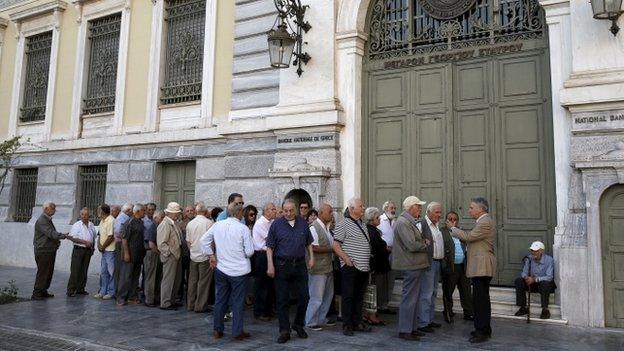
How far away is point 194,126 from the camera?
1236cm

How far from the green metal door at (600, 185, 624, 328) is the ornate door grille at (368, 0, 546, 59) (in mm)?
3037

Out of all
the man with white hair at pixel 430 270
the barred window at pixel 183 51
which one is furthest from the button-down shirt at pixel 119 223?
the man with white hair at pixel 430 270

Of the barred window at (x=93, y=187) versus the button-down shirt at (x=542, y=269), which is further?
the barred window at (x=93, y=187)

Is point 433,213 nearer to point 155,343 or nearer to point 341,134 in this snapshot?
point 341,134

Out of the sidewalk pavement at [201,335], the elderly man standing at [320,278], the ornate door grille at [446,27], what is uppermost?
the ornate door grille at [446,27]

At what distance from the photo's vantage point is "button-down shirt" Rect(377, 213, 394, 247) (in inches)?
325

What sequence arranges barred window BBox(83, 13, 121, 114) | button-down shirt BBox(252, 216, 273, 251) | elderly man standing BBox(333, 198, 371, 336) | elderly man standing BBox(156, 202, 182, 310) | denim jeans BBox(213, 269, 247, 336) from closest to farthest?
1. denim jeans BBox(213, 269, 247, 336)
2. elderly man standing BBox(333, 198, 371, 336)
3. button-down shirt BBox(252, 216, 273, 251)
4. elderly man standing BBox(156, 202, 182, 310)
5. barred window BBox(83, 13, 121, 114)

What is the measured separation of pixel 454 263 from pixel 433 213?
1162 millimetres

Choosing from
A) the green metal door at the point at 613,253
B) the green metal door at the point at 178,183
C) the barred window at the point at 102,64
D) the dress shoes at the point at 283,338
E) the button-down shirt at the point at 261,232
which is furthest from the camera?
the barred window at the point at 102,64

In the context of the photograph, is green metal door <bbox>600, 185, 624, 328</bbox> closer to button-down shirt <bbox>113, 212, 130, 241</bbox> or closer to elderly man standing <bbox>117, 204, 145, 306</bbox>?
elderly man standing <bbox>117, 204, 145, 306</bbox>

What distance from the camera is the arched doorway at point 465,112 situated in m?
8.73

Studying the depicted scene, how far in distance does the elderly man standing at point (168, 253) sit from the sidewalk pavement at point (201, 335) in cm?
29

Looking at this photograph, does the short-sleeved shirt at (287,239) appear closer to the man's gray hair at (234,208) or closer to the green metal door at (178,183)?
the man's gray hair at (234,208)

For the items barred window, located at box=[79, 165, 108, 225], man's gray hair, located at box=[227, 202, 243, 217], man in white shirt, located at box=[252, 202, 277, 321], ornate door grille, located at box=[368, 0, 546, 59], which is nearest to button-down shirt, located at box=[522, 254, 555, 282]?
ornate door grille, located at box=[368, 0, 546, 59]
